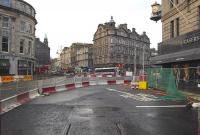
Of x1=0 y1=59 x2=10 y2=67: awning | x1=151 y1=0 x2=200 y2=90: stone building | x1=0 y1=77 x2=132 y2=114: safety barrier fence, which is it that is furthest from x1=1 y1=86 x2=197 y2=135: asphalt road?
x1=0 y1=59 x2=10 y2=67: awning

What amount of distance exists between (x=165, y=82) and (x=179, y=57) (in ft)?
7.95

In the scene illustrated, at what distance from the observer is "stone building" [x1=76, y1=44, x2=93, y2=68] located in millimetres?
136625

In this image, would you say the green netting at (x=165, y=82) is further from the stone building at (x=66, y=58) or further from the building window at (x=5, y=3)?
the stone building at (x=66, y=58)

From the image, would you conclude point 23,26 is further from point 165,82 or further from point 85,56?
point 85,56

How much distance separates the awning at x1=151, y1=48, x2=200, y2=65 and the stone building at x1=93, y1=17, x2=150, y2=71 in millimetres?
78886

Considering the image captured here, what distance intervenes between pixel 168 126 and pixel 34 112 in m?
6.15

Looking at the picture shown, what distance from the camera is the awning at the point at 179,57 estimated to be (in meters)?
24.9

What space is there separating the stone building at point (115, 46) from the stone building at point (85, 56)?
6251 mm

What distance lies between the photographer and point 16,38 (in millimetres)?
57062

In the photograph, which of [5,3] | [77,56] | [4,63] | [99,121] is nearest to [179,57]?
[99,121]

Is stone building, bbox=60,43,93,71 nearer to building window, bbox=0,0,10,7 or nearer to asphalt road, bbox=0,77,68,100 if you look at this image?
building window, bbox=0,0,10,7

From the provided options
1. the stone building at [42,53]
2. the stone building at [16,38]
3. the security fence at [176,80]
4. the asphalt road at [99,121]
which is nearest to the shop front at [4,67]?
the stone building at [16,38]

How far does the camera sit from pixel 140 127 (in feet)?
35.9

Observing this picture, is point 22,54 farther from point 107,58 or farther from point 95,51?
point 95,51
